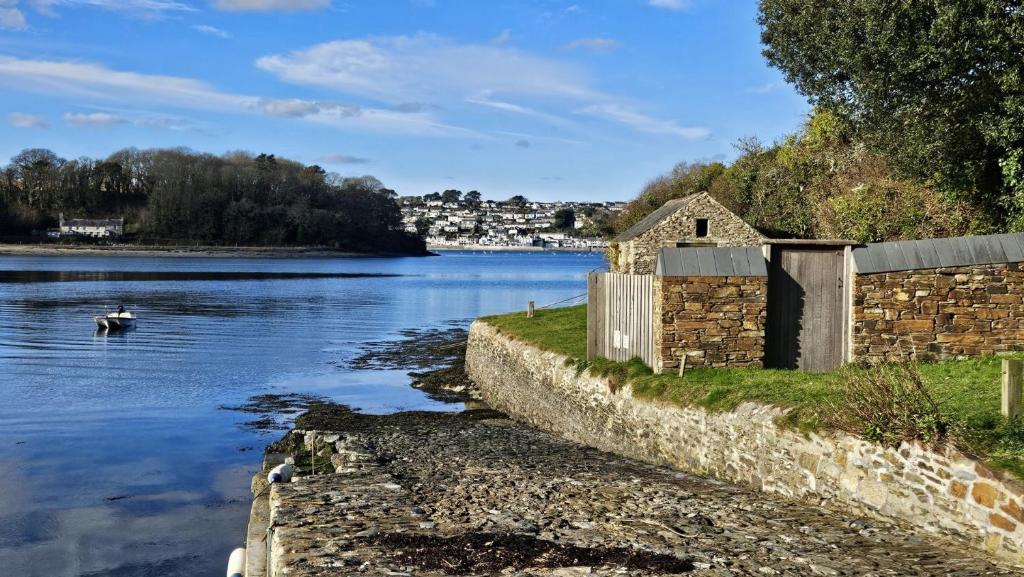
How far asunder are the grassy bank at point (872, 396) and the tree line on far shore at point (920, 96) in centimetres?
703

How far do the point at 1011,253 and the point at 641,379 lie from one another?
602 centimetres

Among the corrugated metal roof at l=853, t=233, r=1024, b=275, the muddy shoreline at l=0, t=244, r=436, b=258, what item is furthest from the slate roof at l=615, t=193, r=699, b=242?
the muddy shoreline at l=0, t=244, r=436, b=258

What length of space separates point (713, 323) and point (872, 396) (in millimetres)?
4829

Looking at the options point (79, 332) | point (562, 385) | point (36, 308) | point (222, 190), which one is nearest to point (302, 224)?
point (222, 190)

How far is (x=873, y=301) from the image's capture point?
13859 mm

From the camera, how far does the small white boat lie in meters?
41.9

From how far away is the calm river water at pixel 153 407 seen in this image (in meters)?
12.7

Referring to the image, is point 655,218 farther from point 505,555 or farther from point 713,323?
point 505,555

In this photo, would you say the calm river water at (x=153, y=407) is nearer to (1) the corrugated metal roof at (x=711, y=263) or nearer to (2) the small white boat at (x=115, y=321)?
(2) the small white boat at (x=115, y=321)

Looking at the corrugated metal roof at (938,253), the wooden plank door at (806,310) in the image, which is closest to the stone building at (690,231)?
the wooden plank door at (806,310)

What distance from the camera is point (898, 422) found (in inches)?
343

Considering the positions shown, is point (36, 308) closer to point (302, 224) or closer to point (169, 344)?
point (169, 344)

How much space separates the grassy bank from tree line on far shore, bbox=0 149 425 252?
559ft

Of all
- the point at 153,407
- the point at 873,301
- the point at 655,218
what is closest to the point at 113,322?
the point at 153,407
